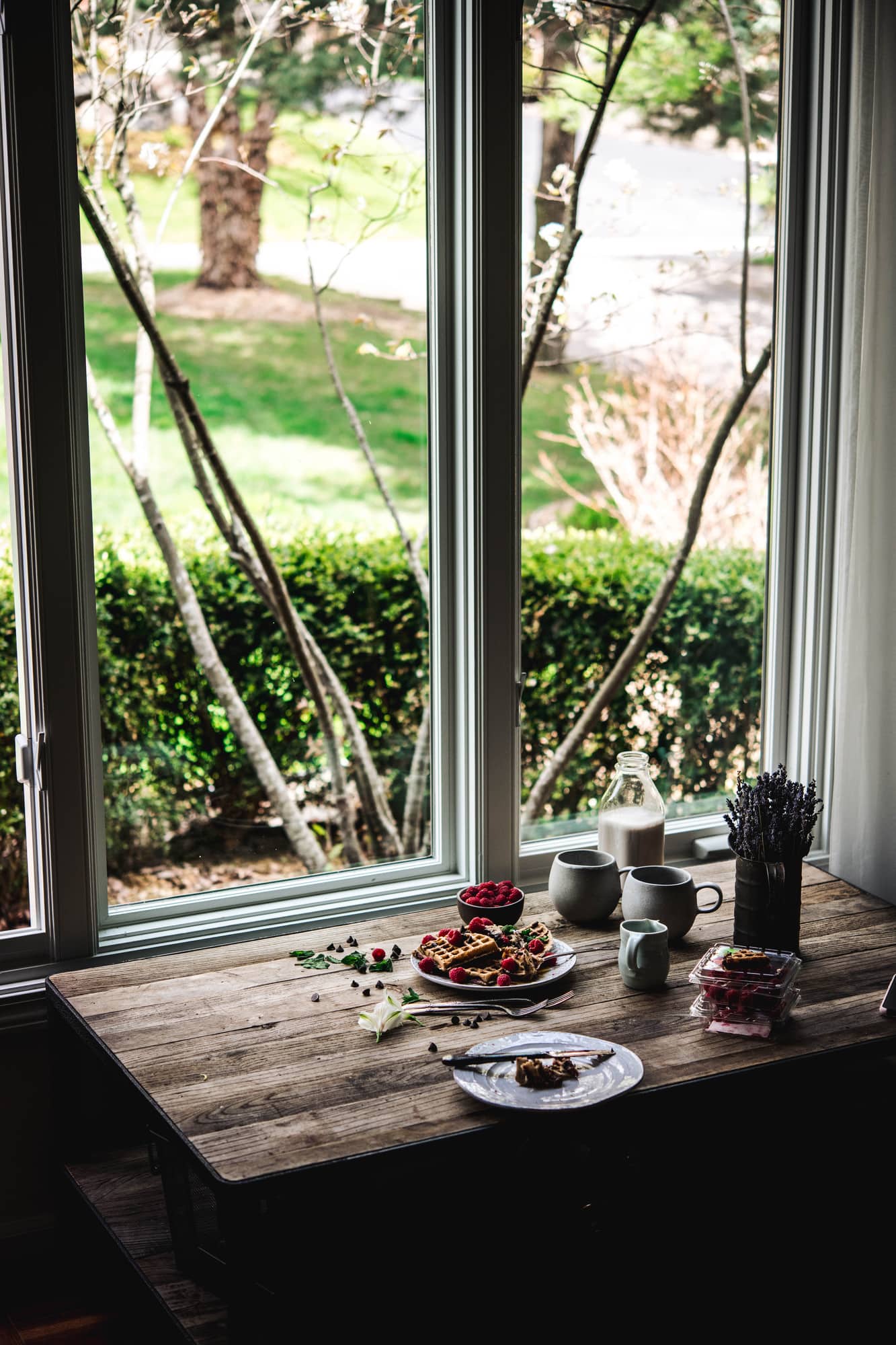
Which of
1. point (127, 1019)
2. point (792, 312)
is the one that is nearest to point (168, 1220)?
Answer: point (127, 1019)

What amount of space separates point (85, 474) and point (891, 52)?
1706 millimetres

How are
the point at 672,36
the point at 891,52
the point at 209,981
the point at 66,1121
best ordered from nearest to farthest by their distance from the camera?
the point at 209,981, the point at 66,1121, the point at 891,52, the point at 672,36

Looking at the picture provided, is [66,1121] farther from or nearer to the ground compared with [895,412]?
nearer to the ground

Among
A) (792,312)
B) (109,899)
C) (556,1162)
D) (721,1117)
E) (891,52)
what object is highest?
(891,52)

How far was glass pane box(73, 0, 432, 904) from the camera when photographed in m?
2.16

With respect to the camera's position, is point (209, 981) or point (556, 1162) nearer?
point (556, 1162)

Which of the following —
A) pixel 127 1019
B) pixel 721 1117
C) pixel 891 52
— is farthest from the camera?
pixel 891 52

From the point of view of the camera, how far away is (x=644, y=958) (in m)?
1.78

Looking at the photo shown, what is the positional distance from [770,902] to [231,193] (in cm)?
155

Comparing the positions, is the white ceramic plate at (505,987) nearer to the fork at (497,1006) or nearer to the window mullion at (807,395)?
the fork at (497,1006)

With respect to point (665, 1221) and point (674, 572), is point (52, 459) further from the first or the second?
point (665, 1221)

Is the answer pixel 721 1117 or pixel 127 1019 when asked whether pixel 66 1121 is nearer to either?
pixel 127 1019

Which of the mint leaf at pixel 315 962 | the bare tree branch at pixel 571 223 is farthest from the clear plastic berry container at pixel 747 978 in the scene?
the bare tree branch at pixel 571 223

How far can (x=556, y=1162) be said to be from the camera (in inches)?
68.4
